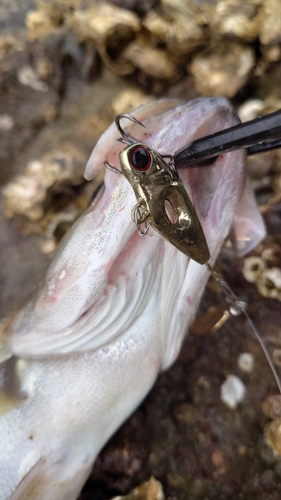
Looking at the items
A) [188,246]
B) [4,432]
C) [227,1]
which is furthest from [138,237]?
[227,1]

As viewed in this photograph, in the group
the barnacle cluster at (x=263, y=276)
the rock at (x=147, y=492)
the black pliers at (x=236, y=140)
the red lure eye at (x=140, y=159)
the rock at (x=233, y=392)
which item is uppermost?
the red lure eye at (x=140, y=159)

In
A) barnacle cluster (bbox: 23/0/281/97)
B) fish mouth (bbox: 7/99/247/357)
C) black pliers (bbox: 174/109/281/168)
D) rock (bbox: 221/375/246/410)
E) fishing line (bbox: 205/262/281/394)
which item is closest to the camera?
black pliers (bbox: 174/109/281/168)

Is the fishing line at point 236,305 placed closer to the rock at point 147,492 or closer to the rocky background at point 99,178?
the rocky background at point 99,178

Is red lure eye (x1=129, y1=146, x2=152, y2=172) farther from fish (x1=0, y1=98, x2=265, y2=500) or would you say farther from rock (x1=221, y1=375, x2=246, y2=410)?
rock (x1=221, y1=375, x2=246, y2=410)

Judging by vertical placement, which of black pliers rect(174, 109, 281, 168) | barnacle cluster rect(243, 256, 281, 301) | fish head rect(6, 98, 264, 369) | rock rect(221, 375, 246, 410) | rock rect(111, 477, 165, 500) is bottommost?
rock rect(221, 375, 246, 410)

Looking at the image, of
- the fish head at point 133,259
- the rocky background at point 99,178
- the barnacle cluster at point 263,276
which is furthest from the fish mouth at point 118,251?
the barnacle cluster at point 263,276

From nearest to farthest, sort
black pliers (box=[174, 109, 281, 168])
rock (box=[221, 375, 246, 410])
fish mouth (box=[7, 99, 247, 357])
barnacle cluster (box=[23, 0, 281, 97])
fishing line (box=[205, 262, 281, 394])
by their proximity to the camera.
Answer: black pliers (box=[174, 109, 281, 168]) < fish mouth (box=[7, 99, 247, 357]) < fishing line (box=[205, 262, 281, 394]) < rock (box=[221, 375, 246, 410]) < barnacle cluster (box=[23, 0, 281, 97])

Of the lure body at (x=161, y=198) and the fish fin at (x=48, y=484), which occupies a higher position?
the lure body at (x=161, y=198)

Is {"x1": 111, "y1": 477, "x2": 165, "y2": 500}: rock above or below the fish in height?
below

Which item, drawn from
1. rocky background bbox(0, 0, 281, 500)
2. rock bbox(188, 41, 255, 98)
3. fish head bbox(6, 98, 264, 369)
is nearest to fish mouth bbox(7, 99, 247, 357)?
fish head bbox(6, 98, 264, 369)
